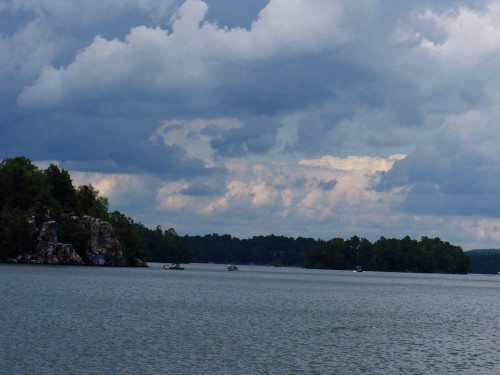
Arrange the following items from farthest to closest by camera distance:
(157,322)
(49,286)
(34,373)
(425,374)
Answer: (49,286), (157,322), (425,374), (34,373)

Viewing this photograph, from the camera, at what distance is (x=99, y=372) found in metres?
48.0

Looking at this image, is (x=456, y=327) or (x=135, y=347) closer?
(x=135, y=347)

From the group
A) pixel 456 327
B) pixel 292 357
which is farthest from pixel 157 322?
pixel 456 327

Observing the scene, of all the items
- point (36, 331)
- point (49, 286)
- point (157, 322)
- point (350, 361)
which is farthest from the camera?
point (49, 286)

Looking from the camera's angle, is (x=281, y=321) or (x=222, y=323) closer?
(x=222, y=323)

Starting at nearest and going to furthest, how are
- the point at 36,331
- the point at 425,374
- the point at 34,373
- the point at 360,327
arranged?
the point at 34,373 < the point at 425,374 < the point at 36,331 < the point at 360,327

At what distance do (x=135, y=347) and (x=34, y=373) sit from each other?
13622mm

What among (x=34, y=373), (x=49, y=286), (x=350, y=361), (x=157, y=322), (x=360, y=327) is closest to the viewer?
(x=34, y=373)

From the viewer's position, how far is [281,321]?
87125mm

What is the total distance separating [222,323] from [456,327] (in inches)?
1204

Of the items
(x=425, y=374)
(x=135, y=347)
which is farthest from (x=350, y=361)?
(x=135, y=347)

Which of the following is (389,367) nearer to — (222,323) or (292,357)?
(292,357)

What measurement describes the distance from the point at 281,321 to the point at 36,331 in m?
32.4

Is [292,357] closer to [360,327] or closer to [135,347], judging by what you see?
[135,347]
